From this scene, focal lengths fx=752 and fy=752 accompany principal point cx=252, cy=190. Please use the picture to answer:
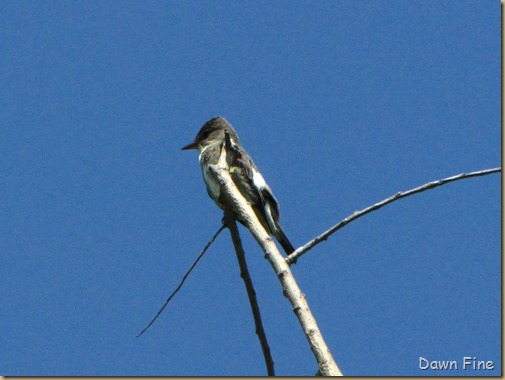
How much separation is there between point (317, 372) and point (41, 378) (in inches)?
82.6

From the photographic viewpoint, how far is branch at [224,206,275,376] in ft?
14.6

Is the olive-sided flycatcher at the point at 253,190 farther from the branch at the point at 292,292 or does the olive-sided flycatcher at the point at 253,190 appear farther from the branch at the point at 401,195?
the branch at the point at 401,195

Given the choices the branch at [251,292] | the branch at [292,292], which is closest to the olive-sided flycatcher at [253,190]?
the branch at [251,292]

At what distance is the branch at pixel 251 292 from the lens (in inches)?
175

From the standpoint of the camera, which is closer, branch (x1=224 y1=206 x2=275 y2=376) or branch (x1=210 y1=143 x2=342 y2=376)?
branch (x1=210 y1=143 x2=342 y2=376)

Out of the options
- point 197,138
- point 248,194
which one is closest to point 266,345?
point 248,194

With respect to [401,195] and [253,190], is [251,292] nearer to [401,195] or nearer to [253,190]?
[401,195]

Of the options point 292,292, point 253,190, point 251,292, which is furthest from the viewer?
point 253,190

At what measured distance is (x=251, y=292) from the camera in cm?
468

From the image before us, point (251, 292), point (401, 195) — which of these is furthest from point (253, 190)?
point (401, 195)

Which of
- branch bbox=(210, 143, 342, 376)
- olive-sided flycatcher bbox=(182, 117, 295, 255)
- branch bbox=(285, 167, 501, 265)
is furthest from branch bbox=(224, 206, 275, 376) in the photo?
olive-sided flycatcher bbox=(182, 117, 295, 255)

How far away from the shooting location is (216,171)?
17.1ft

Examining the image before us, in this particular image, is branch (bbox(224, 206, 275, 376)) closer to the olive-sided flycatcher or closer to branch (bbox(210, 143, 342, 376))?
branch (bbox(210, 143, 342, 376))

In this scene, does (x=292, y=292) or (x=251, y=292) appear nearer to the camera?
(x=292, y=292)
